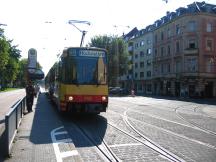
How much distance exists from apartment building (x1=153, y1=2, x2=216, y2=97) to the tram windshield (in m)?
44.3

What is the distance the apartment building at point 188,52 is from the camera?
2387 inches

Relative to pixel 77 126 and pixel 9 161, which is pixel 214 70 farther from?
pixel 9 161

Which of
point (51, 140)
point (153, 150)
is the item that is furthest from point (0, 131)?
point (153, 150)

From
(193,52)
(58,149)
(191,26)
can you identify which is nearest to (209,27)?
(191,26)

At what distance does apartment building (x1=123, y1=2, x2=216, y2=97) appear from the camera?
60.6 m

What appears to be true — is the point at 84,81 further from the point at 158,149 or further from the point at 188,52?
the point at 188,52

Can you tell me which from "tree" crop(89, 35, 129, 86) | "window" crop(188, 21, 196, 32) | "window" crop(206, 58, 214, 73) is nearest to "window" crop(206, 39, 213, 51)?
"window" crop(206, 58, 214, 73)

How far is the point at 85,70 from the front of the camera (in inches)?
655

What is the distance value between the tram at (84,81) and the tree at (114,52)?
59.0 meters

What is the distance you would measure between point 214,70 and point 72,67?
4883 centimetres

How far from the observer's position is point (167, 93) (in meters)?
68.3

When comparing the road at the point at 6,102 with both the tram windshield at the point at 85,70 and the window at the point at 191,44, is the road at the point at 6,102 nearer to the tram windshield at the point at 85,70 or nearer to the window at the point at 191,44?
the tram windshield at the point at 85,70

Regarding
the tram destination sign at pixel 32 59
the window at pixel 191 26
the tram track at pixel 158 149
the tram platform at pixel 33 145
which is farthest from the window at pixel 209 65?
the tram track at pixel 158 149

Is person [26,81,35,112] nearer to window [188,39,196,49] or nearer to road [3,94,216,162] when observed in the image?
road [3,94,216,162]
